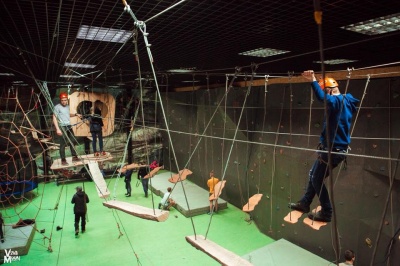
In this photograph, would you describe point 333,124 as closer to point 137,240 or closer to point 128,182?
point 137,240

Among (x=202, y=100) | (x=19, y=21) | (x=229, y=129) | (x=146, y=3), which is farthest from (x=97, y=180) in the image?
(x=202, y=100)

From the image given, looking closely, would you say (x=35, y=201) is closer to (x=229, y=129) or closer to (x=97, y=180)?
(x=97, y=180)

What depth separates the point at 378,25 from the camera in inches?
107

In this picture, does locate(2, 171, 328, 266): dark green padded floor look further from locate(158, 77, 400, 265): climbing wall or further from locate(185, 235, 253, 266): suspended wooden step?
locate(185, 235, 253, 266): suspended wooden step

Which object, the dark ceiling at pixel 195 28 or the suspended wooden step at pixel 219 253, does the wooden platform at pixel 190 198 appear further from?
the suspended wooden step at pixel 219 253

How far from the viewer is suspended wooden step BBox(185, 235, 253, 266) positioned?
198cm

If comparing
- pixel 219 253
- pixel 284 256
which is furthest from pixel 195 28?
pixel 284 256

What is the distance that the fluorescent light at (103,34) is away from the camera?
2793mm

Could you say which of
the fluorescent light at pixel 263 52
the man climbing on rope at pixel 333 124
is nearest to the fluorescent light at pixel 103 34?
the fluorescent light at pixel 263 52

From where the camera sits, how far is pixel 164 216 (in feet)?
8.23

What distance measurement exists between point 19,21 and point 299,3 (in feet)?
7.94

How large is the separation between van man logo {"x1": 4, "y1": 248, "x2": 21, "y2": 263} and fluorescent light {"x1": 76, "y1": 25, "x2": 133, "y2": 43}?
4768 millimetres

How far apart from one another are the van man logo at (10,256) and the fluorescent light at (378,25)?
22.0ft

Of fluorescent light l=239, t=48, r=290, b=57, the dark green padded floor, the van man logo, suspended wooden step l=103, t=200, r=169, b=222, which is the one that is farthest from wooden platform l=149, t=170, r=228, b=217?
fluorescent light l=239, t=48, r=290, b=57
